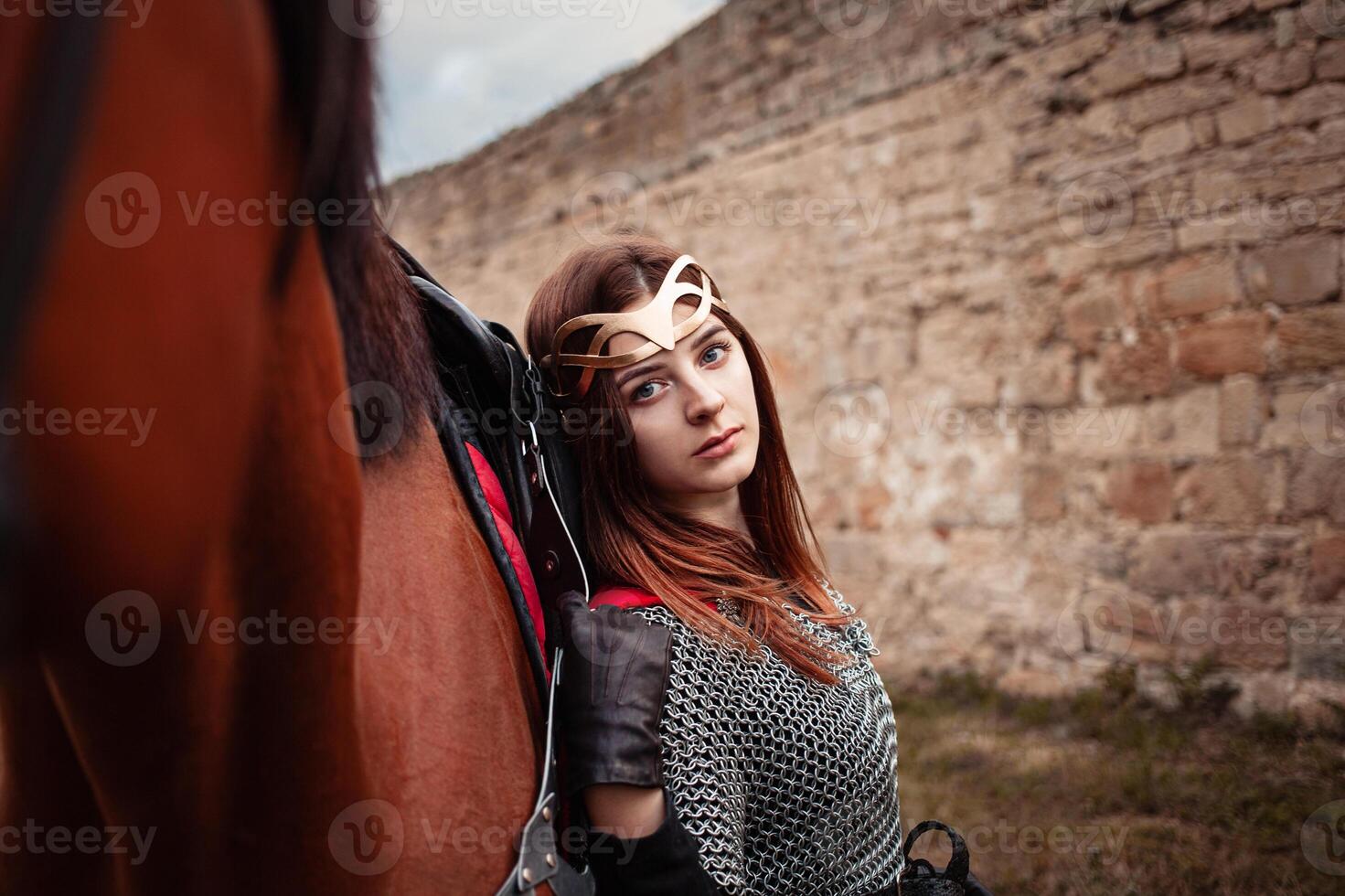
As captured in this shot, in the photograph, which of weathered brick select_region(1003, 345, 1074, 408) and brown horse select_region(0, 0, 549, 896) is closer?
brown horse select_region(0, 0, 549, 896)

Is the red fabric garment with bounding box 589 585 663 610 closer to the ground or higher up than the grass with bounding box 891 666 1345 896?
higher up

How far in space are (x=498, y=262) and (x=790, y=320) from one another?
352cm

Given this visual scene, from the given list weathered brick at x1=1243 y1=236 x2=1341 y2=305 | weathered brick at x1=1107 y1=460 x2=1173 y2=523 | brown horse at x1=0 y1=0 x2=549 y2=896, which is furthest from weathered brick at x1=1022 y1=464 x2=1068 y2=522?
brown horse at x1=0 y1=0 x2=549 y2=896

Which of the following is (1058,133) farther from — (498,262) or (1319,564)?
(498,262)

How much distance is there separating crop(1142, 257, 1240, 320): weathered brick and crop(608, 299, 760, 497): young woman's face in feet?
11.6

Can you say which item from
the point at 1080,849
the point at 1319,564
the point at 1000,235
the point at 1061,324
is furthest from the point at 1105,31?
the point at 1080,849

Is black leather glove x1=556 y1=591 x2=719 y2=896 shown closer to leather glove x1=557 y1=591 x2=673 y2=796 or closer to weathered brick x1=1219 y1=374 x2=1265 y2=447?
leather glove x1=557 y1=591 x2=673 y2=796

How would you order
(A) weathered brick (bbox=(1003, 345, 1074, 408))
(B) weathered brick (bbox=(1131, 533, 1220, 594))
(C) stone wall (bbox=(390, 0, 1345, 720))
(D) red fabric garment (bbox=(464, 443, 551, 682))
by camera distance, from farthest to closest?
(A) weathered brick (bbox=(1003, 345, 1074, 408)) → (B) weathered brick (bbox=(1131, 533, 1220, 594)) → (C) stone wall (bbox=(390, 0, 1345, 720)) → (D) red fabric garment (bbox=(464, 443, 551, 682))

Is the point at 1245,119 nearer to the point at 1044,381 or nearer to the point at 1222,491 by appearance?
the point at 1044,381

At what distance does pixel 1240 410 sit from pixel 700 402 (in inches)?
141

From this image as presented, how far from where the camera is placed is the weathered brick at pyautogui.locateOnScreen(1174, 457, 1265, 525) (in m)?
3.98

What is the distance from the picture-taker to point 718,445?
1.56m

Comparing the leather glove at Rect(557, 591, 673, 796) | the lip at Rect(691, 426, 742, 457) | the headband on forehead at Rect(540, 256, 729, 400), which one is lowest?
the leather glove at Rect(557, 591, 673, 796)

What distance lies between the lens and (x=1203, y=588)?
409 centimetres
